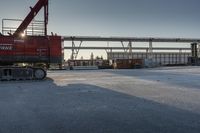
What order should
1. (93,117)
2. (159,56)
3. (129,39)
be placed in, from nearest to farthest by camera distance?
1. (93,117)
2. (129,39)
3. (159,56)

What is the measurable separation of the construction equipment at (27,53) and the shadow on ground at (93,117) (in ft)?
28.5

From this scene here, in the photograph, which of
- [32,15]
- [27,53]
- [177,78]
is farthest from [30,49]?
[177,78]

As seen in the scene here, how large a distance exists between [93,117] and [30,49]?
12746mm

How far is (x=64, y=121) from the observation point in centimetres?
611

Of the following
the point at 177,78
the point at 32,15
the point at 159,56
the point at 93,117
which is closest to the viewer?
the point at 93,117

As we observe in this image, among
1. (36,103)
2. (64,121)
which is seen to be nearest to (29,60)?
(36,103)

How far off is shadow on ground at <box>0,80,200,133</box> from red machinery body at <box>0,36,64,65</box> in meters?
9.46

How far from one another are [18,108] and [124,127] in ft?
12.1

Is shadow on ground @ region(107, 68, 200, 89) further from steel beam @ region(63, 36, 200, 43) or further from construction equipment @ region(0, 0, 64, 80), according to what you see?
steel beam @ region(63, 36, 200, 43)

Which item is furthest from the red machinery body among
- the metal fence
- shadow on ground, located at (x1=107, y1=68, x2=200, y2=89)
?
the metal fence

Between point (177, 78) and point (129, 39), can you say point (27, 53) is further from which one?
point (129, 39)

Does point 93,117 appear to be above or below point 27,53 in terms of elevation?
below

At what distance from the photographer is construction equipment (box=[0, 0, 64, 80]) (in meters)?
17.5

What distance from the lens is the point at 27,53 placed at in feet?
59.4
